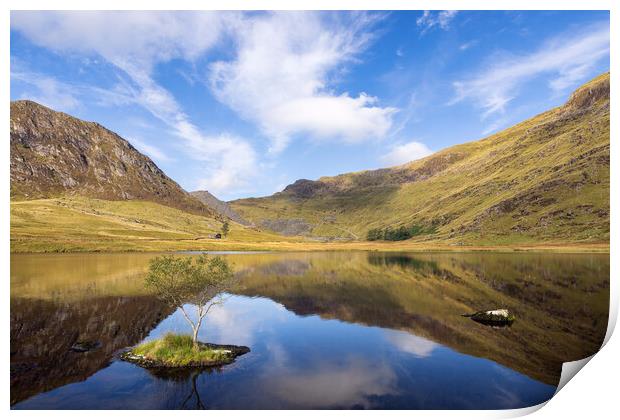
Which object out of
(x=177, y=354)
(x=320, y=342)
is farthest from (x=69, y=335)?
(x=320, y=342)

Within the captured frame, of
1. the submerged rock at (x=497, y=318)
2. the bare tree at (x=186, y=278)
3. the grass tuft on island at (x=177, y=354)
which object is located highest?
the bare tree at (x=186, y=278)

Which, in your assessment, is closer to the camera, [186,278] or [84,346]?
[186,278]

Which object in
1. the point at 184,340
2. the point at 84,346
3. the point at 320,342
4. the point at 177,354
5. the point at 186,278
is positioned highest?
the point at 186,278

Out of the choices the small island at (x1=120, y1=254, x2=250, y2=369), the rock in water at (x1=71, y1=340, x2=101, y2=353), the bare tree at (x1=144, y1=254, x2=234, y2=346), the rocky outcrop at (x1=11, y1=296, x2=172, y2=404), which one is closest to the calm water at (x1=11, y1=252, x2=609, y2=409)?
the rocky outcrop at (x1=11, y1=296, x2=172, y2=404)

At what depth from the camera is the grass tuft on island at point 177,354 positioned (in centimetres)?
3516

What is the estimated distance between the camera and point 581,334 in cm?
4519

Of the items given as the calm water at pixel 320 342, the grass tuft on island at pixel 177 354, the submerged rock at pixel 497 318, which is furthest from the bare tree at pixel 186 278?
the submerged rock at pixel 497 318

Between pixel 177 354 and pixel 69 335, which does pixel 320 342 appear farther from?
pixel 69 335

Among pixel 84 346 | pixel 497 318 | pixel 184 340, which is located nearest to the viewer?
pixel 184 340

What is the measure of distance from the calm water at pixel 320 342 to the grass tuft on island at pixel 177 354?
1.29 m

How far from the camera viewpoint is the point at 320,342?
4541cm

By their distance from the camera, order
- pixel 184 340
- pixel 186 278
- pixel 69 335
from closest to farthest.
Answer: pixel 184 340
pixel 186 278
pixel 69 335

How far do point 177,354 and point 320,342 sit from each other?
16.9 meters

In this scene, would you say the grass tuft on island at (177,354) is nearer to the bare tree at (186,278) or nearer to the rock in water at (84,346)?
the bare tree at (186,278)
